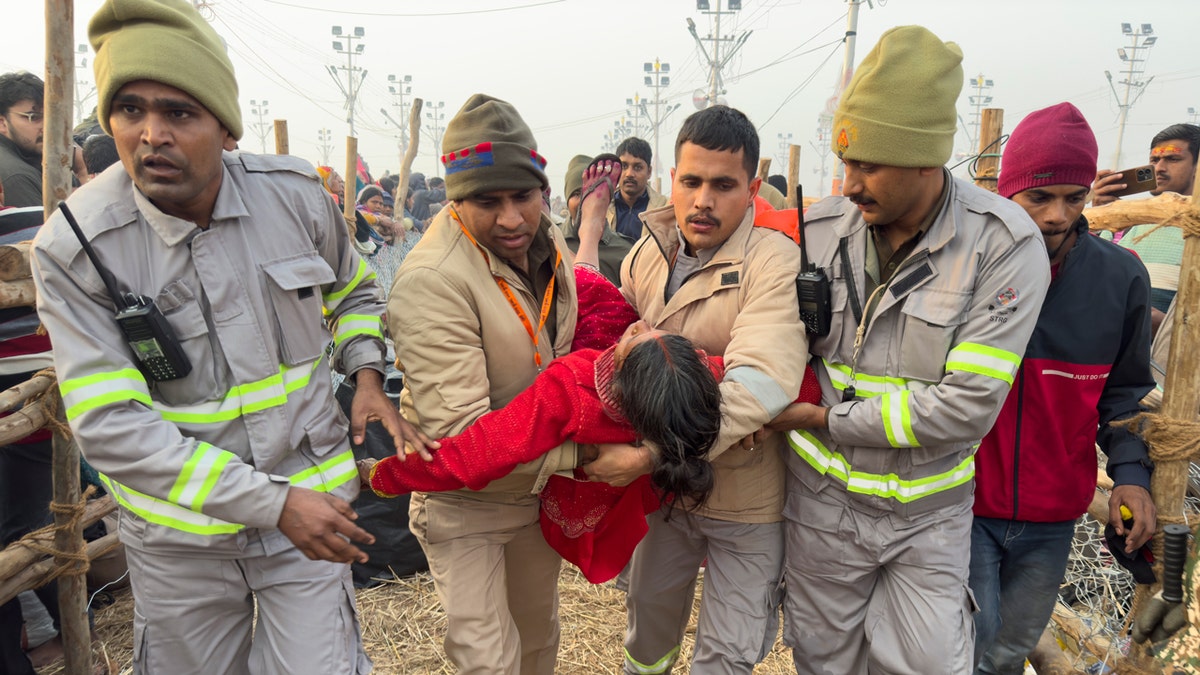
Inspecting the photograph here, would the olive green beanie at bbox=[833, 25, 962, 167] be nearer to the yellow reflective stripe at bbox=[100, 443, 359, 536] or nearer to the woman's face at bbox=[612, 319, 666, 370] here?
the woman's face at bbox=[612, 319, 666, 370]

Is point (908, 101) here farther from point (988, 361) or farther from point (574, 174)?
point (574, 174)

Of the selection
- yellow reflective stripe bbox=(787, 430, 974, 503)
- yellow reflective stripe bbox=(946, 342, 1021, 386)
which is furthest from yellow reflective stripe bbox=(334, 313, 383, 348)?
yellow reflective stripe bbox=(946, 342, 1021, 386)

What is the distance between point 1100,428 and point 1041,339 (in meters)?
0.48

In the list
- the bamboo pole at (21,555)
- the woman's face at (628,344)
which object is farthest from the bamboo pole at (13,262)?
the woman's face at (628,344)

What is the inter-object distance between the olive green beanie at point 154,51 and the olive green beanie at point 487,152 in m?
0.66

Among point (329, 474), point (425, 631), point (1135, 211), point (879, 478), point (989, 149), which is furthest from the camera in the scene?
point (425, 631)

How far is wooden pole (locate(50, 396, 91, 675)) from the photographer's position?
2768mm

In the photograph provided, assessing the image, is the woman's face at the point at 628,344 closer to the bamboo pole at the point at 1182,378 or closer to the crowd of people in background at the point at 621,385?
the crowd of people in background at the point at 621,385

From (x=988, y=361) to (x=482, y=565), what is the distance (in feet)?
5.64

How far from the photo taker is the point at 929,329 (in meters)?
2.25

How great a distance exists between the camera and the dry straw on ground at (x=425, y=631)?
3.59m

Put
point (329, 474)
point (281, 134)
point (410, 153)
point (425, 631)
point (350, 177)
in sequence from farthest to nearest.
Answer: point (410, 153) < point (350, 177) < point (281, 134) < point (425, 631) < point (329, 474)

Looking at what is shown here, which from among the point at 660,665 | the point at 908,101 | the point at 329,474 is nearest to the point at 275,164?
the point at 329,474

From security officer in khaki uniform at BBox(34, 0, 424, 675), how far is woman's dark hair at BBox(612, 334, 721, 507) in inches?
26.9
